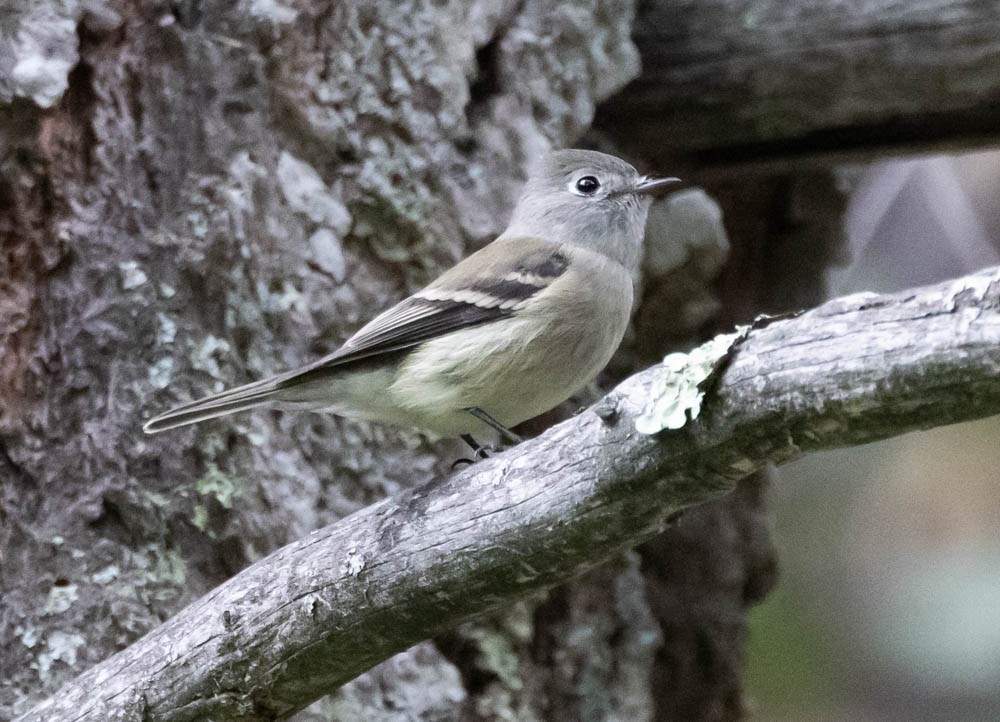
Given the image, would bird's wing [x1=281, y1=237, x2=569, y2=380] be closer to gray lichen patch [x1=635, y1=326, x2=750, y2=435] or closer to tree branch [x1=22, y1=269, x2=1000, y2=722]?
tree branch [x1=22, y1=269, x2=1000, y2=722]

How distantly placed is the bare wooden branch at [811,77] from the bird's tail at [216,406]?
2025 millimetres

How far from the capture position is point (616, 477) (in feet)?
6.85

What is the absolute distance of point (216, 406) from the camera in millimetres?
3080

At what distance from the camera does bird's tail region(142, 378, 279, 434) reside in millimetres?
3057

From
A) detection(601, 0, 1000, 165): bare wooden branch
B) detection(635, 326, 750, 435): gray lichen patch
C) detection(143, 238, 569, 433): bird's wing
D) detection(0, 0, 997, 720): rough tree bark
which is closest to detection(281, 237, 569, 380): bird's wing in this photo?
detection(143, 238, 569, 433): bird's wing

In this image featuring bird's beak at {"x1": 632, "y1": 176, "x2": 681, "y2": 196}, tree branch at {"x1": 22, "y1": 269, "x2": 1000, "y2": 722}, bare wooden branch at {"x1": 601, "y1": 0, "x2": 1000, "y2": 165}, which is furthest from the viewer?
bare wooden branch at {"x1": 601, "y1": 0, "x2": 1000, "y2": 165}

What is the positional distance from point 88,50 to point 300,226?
803 millimetres

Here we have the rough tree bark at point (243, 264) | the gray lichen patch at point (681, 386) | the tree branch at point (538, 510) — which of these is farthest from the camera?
the rough tree bark at point (243, 264)

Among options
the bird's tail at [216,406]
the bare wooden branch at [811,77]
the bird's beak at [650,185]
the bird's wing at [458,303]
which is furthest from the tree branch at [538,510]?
the bare wooden branch at [811,77]

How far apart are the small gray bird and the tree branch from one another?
0.63 meters

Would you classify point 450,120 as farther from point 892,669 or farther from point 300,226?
point 892,669

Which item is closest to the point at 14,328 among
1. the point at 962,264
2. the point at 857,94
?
the point at 857,94

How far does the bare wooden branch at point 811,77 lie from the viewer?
159 inches

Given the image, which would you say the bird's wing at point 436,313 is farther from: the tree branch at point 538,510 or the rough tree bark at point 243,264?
the tree branch at point 538,510
